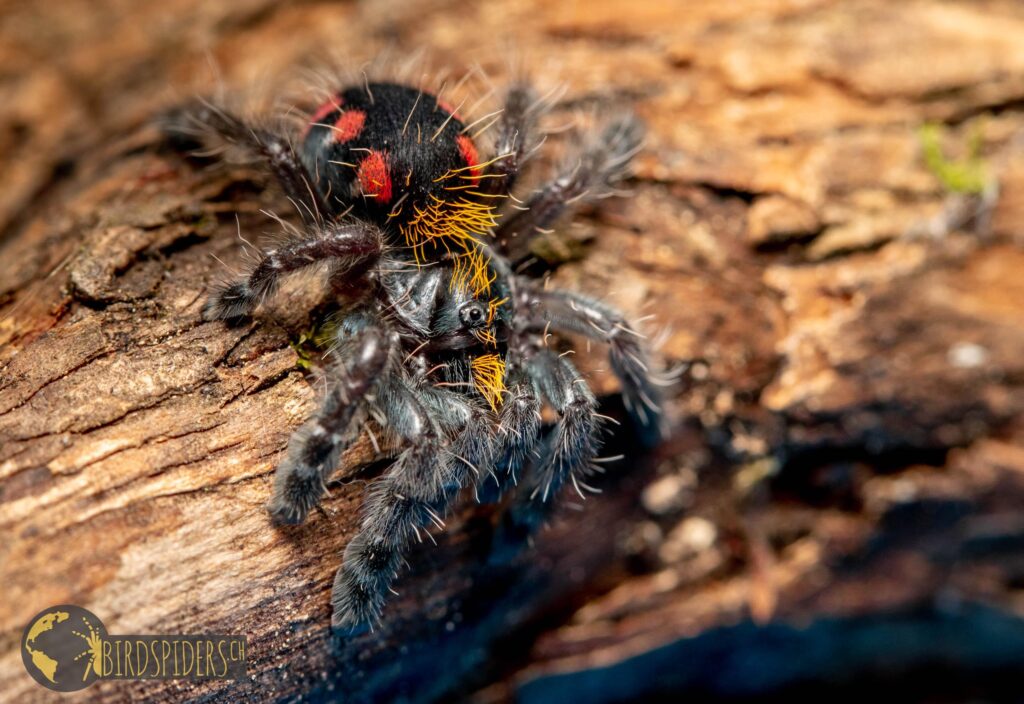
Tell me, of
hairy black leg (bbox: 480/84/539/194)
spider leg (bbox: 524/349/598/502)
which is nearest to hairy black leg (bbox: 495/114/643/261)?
hairy black leg (bbox: 480/84/539/194)

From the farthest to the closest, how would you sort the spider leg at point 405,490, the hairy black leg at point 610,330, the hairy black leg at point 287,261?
the hairy black leg at point 610,330 < the hairy black leg at point 287,261 < the spider leg at point 405,490

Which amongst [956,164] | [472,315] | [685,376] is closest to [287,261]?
[472,315]

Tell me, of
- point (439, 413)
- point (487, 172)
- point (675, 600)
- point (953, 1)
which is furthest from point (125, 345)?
point (953, 1)

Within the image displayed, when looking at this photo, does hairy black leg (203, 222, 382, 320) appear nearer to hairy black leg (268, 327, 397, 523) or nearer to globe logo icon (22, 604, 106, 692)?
hairy black leg (268, 327, 397, 523)

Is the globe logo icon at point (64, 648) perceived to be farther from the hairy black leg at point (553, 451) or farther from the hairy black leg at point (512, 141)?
the hairy black leg at point (512, 141)

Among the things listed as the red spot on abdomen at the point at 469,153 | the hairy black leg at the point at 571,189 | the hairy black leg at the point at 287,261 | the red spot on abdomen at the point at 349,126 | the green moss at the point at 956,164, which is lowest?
the green moss at the point at 956,164

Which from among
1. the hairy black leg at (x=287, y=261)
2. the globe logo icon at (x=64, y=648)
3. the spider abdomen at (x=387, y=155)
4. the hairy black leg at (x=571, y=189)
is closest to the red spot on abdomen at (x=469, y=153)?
the spider abdomen at (x=387, y=155)

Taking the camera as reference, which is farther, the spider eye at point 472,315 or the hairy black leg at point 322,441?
the spider eye at point 472,315

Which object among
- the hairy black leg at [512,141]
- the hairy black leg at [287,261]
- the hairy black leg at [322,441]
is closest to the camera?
the hairy black leg at [322,441]

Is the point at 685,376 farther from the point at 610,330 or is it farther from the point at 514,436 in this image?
the point at 514,436
